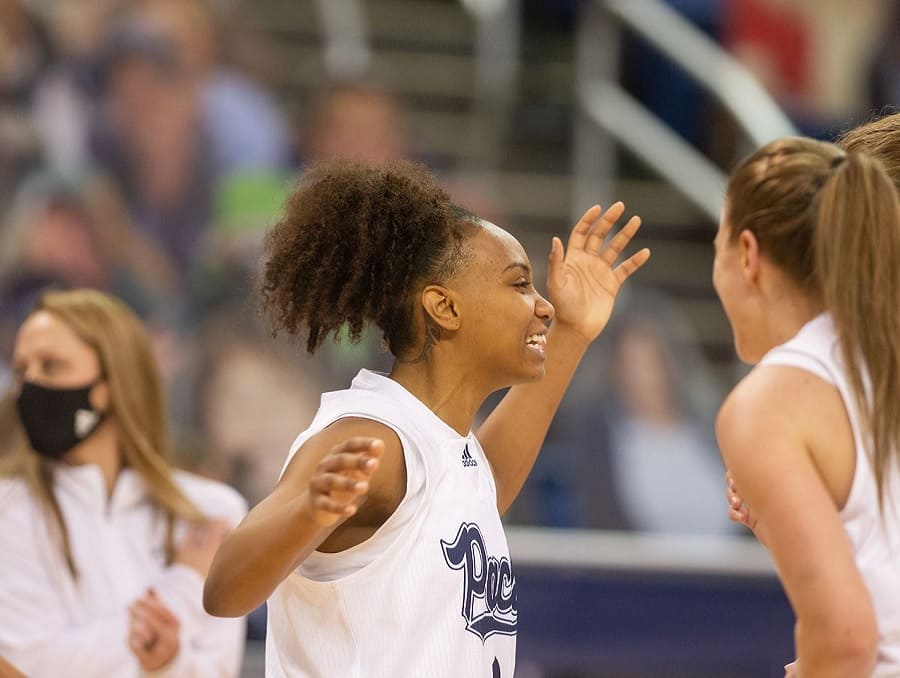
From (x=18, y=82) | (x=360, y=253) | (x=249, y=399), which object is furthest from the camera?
Answer: (x=18, y=82)

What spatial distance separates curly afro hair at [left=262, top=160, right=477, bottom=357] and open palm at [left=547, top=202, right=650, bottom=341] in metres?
0.31

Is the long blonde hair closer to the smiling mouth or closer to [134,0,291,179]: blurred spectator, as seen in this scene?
the smiling mouth

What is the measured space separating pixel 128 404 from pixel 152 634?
1.82 feet

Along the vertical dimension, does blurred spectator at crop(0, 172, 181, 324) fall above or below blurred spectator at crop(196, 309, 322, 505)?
above

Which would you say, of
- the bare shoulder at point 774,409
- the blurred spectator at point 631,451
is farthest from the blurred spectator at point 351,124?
the bare shoulder at point 774,409

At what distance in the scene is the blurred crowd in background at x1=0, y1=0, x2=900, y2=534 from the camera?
5559mm

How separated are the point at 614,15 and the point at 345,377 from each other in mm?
2471

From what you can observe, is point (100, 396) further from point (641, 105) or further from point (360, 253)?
point (641, 105)

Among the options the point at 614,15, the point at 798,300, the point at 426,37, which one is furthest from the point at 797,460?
the point at 426,37

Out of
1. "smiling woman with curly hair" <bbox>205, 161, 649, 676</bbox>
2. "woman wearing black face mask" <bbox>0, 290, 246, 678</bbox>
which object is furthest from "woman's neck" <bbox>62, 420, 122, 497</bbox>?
"smiling woman with curly hair" <bbox>205, 161, 649, 676</bbox>

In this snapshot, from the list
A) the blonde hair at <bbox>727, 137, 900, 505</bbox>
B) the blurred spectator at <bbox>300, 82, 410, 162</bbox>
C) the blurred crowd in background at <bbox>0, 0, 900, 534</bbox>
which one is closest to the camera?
the blonde hair at <bbox>727, 137, 900, 505</bbox>

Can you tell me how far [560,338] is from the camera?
283 cm

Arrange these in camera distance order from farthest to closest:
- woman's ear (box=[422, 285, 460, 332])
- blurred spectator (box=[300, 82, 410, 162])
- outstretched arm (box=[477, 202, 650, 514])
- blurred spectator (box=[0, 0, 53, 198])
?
blurred spectator (box=[300, 82, 410, 162]) < blurred spectator (box=[0, 0, 53, 198]) < outstretched arm (box=[477, 202, 650, 514]) < woman's ear (box=[422, 285, 460, 332])

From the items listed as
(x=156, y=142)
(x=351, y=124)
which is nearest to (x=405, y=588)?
(x=156, y=142)
